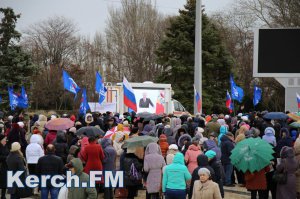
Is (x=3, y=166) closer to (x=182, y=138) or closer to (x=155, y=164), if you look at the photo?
(x=155, y=164)

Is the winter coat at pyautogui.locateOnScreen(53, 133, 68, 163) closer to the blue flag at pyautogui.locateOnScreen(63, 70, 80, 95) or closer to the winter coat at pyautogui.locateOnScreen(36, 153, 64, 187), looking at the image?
the winter coat at pyautogui.locateOnScreen(36, 153, 64, 187)

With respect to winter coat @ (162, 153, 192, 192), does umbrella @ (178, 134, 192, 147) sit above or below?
above

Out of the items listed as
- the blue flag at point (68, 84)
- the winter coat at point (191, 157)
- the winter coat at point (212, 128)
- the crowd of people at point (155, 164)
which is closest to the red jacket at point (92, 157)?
the crowd of people at point (155, 164)

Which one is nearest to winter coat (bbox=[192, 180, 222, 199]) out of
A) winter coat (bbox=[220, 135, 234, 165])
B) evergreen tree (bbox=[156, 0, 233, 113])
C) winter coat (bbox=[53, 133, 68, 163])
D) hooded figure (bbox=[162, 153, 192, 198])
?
hooded figure (bbox=[162, 153, 192, 198])

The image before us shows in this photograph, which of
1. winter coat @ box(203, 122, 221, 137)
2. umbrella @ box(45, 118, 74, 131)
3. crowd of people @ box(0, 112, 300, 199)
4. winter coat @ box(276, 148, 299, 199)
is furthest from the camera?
winter coat @ box(203, 122, 221, 137)

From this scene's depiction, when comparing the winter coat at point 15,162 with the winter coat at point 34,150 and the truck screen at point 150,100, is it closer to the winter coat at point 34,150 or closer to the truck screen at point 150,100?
the winter coat at point 34,150

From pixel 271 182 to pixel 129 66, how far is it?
163ft

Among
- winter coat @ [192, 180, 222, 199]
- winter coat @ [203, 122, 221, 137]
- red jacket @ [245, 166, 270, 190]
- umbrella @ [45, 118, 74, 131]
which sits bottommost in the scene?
red jacket @ [245, 166, 270, 190]

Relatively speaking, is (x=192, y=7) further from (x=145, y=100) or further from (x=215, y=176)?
(x=215, y=176)

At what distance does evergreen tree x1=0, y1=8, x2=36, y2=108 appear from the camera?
46250 mm

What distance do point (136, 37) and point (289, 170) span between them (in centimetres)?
5059

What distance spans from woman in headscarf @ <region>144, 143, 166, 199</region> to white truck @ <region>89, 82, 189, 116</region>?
1996cm

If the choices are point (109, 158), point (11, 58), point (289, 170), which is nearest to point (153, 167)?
point (109, 158)

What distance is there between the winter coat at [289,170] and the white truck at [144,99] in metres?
20.9
